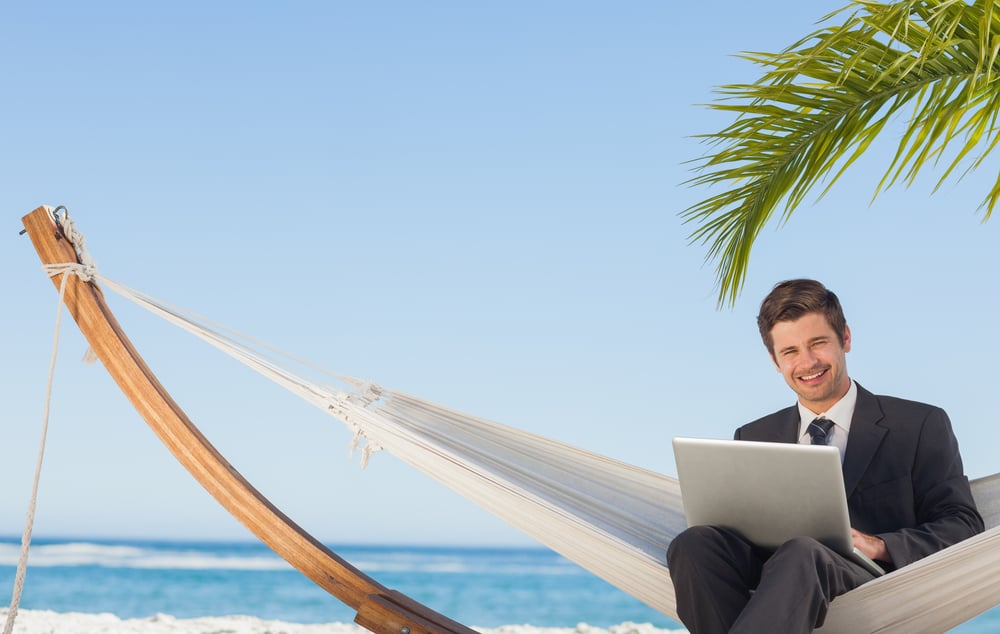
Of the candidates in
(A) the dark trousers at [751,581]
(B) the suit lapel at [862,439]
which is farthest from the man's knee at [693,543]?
(B) the suit lapel at [862,439]

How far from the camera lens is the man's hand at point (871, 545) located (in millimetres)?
1743

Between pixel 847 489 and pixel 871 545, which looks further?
pixel 847 489

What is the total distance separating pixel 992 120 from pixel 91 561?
14820 mm

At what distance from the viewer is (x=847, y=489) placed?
196 centimetres

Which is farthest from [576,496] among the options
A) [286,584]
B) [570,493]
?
[286,584]

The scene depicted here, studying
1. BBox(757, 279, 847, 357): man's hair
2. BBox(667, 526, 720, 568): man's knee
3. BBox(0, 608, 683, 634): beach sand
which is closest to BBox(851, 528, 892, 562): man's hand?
BBox(667, 526, 720, 568): man's knee

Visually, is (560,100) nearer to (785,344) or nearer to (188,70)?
(188,70)

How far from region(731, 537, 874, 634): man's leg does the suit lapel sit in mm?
375

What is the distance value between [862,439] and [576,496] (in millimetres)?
664

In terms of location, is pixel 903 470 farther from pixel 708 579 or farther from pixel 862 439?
pixel 708 579

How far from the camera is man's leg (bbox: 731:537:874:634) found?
1.50 metres

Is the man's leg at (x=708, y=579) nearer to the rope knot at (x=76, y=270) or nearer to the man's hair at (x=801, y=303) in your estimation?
the man's hair at (x=801, y=303)

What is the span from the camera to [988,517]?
2090 mm

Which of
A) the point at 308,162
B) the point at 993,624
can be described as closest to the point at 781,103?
the point at 993,624
